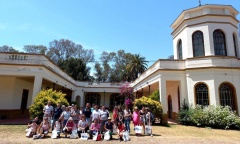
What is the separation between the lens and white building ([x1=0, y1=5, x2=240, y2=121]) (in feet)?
47.2

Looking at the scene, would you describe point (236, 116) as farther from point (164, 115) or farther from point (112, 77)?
point (112, 77)

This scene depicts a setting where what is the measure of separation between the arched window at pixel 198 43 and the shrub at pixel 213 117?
188 inches

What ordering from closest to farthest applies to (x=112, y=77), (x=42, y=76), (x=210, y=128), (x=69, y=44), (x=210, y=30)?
(x=210, y=128), (x=42, y=76), (x=210, y=30), (x=69, y=44), (x=112, y=77)

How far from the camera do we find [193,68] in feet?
49.9

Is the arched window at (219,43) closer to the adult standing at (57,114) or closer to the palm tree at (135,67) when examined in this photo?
the adult standing at (57,114)

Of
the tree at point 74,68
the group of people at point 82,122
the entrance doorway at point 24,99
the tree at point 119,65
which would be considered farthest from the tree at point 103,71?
the group of people at point 82,122

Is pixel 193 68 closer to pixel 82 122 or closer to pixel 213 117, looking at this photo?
pixel 213 117

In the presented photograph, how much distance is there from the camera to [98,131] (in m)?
8.86

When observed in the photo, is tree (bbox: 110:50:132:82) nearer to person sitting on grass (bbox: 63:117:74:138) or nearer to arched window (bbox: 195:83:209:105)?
arched window (bbox: 195:83:209:105)

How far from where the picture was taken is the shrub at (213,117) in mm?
12984

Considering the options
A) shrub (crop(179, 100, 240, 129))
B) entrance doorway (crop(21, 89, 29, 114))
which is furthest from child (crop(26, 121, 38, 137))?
shrub (crop(179, 100, 240, 129))

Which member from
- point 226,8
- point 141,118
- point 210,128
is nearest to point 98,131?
point 141,118

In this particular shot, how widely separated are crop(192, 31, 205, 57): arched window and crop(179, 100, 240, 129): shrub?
15.7 ft

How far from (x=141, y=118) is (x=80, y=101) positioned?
21.4 metres
